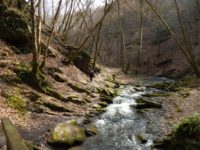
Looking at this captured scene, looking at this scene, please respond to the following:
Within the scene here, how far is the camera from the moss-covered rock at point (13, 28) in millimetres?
23259

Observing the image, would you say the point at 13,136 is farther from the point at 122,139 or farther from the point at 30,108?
the point at 30,108

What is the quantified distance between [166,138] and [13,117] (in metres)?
7.47

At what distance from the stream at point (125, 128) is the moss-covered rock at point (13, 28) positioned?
8961 mm

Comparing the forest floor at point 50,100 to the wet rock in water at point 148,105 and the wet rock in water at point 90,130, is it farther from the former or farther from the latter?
the wet rock in water at point 90,130

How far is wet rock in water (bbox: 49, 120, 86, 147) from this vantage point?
13016 millimetres

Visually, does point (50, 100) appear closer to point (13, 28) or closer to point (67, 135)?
point (67, 135)

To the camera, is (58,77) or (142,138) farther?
(58,77)

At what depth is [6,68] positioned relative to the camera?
19.3 meters

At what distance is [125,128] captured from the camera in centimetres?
1602

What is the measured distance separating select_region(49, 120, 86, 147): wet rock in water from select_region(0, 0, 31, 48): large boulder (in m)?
11.4

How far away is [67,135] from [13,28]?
13.2 metres

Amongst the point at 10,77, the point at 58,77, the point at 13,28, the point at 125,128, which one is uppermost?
the point at 13,28

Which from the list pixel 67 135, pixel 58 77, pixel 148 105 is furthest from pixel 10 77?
pixel 148 105

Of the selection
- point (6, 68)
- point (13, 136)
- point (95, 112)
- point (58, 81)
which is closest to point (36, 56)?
point (6, 68)
